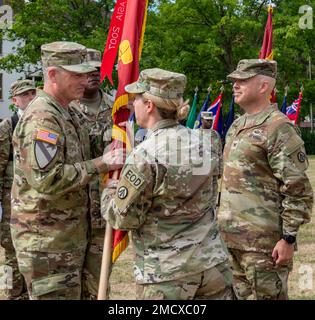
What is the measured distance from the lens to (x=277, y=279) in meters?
4.12

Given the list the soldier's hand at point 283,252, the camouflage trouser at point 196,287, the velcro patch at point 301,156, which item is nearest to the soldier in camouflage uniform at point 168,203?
the camouflage trouser at point 196,287

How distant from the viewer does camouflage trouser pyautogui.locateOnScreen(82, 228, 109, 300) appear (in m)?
3.89

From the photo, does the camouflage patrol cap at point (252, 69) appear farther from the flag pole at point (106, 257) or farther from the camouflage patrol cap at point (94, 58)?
the flag pole at point (106, 257)

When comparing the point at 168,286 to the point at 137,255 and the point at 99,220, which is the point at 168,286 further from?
the point at 99,220

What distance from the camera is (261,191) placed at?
4145mm

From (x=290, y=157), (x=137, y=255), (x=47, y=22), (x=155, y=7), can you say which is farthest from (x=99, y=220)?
(x=155, y=7)

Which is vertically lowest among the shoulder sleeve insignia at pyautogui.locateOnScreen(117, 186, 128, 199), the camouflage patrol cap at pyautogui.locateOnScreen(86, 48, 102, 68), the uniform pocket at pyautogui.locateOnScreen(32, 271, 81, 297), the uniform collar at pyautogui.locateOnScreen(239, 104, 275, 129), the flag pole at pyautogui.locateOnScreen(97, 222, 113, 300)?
the uniform pocket at pyautogui.locateOnScreen(32, 271, 81, 297)

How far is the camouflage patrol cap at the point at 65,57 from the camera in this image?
3.55m

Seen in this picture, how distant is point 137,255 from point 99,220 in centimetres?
83

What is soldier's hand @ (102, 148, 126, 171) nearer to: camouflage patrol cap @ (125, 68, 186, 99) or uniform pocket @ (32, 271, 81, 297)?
camouflage patrol cap @ (125, 68, 186, 99)

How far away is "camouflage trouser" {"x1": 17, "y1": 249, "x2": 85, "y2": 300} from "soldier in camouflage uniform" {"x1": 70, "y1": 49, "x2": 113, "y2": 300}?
287 millimetres

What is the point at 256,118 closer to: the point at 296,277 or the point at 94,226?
the point at 94,226

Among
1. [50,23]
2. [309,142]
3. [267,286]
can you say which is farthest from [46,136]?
[309,142]

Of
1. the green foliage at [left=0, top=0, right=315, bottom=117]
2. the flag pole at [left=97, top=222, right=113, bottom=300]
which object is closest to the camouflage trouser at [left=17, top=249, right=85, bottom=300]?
the flag pole at [left=97, top=222, right=113, bottom=300]
